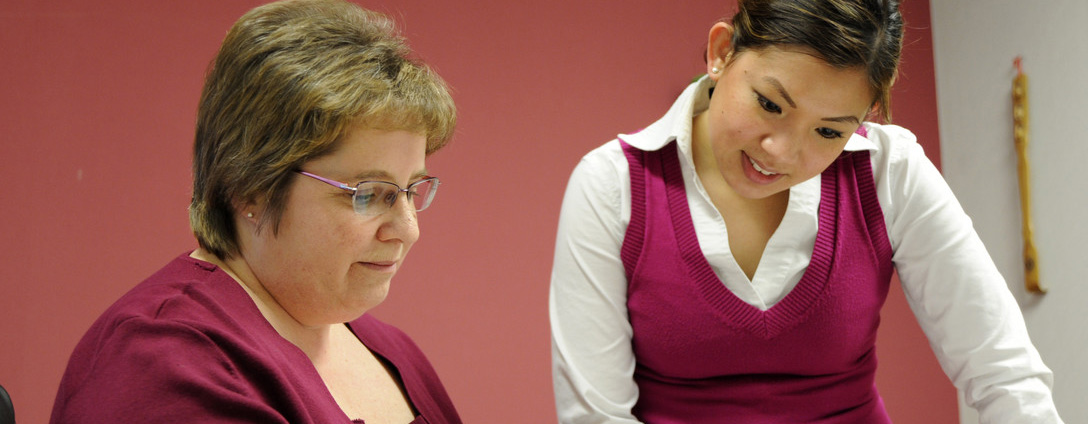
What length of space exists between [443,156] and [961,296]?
5.22 feet

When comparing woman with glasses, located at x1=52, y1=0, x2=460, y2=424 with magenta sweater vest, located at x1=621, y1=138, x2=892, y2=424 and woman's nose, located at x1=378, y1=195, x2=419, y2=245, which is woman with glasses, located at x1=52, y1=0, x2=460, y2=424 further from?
magenta sweater vest, located at x1=621, y1=138, x2=892, y2=424

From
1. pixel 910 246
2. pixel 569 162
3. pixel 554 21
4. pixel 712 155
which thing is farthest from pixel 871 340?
pixel 554 21

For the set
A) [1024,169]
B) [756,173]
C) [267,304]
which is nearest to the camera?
[267,304]

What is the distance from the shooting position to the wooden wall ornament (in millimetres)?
2852

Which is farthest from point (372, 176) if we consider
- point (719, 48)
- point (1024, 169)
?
point (1024, 169)

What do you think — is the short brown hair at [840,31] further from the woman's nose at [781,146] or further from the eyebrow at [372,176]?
the eyebrow at [372,176]

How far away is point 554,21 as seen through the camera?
2.88 metres

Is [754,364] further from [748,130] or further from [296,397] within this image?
[296,397]

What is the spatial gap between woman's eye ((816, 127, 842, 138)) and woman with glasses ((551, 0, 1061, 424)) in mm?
68

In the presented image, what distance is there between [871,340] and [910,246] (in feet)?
0.60

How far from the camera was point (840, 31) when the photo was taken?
1358 mm

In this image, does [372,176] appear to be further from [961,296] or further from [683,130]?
[961,296]

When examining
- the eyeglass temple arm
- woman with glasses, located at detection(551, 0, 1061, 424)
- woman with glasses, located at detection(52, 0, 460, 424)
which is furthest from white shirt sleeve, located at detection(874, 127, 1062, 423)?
the eyeglass temple arm

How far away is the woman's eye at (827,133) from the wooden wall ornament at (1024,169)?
1.75 metres
